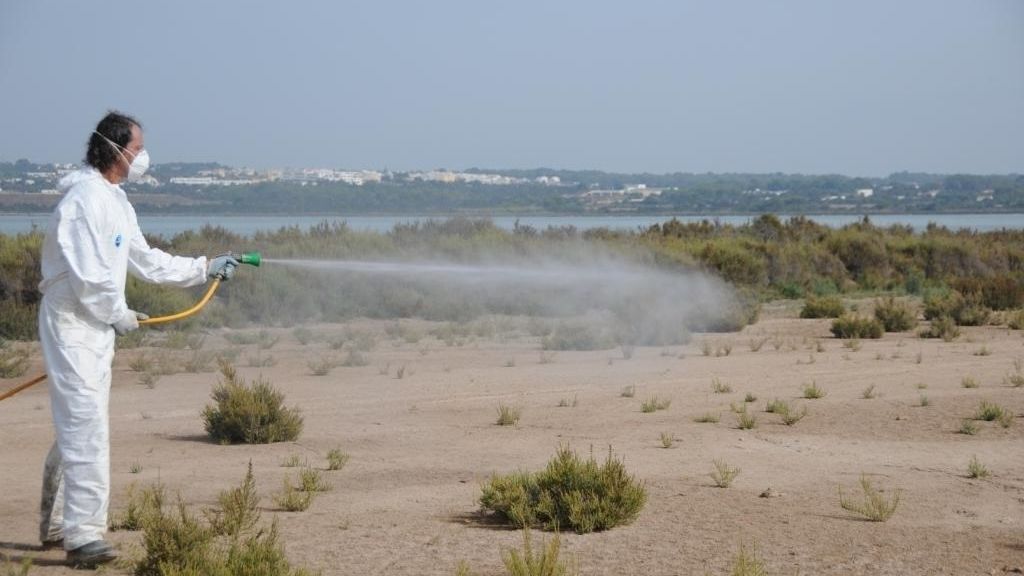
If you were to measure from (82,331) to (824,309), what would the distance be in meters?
A: 23.1

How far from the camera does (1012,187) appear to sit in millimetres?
142375

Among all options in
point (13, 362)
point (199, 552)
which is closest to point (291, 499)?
point (199, 552)

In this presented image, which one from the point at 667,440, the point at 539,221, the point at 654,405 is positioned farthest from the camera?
the point at 539,221

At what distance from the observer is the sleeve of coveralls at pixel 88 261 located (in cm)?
771

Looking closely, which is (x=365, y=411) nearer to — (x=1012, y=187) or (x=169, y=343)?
(x=169, y=343)

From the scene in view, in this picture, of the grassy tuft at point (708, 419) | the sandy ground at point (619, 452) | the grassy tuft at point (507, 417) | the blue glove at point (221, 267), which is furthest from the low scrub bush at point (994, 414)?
the blue glove at point (221, 267)

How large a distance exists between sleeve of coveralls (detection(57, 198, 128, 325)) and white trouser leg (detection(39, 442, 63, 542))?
1073 mm

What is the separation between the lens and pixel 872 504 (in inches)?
383

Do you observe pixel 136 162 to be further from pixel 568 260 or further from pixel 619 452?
pixel 568 260

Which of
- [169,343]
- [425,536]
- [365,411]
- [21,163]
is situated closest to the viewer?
[425,536]

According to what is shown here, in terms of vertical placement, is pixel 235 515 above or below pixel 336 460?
above

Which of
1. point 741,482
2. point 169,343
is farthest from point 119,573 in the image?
point 169,343

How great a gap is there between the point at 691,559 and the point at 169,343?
15761 millimetres

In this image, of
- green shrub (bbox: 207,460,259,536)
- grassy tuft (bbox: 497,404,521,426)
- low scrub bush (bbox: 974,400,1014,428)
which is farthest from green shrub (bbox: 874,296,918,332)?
green shrub (bbox: 207,460,259,536)
